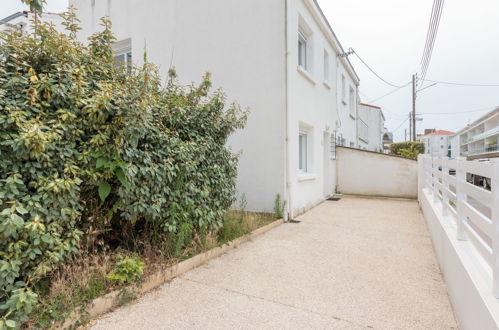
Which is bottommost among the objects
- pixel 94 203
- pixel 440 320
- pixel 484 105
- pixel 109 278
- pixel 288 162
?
pixel 440 320

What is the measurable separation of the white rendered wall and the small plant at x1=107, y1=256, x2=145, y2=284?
13.5 ft

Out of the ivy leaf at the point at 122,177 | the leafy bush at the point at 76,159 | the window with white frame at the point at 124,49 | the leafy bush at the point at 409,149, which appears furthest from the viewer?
the leafy bush at the point at 409,149

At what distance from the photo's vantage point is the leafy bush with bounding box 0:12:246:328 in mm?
2270

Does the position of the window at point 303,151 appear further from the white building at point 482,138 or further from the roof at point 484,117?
the roof at point 484,117

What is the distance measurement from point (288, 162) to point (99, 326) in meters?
4.96

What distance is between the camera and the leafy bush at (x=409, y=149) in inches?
580

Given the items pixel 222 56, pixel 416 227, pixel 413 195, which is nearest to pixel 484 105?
pixel 413 195

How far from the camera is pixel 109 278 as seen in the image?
2.90m

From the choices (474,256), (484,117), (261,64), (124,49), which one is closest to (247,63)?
(261,64)

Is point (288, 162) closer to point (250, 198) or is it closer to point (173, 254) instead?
point (250, 198)

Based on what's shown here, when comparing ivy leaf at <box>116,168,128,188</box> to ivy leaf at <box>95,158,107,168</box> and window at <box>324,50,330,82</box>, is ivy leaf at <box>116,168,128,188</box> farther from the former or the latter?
window at <box>324,50,330,82</box>

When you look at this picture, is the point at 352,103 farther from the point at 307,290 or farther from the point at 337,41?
the point at 307,290

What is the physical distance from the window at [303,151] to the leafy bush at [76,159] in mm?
4800

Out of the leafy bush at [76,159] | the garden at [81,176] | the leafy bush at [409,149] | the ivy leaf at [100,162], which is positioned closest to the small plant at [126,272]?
the garden at [81,176]
